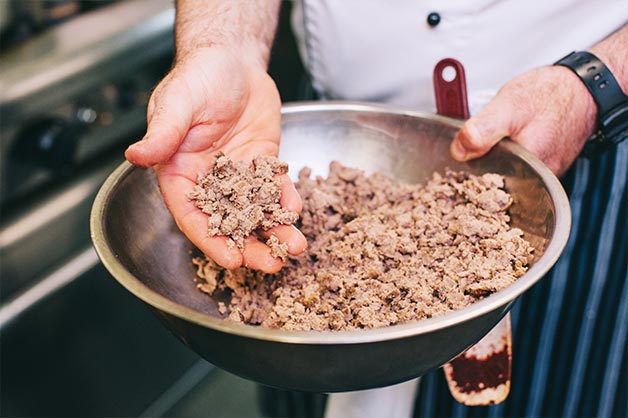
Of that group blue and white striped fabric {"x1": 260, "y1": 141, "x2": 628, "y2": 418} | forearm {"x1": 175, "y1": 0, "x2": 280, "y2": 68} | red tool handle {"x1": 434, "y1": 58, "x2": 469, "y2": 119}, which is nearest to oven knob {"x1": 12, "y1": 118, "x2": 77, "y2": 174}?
forearm {"x1": 175, "y1": 0, "x2": 280, "y2": 68}

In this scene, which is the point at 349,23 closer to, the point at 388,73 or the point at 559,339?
the point at 388,73

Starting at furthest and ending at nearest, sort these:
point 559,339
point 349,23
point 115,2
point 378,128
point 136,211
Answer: point 115,2, point 559,339, point 349,23, point 378,128, point 136,211

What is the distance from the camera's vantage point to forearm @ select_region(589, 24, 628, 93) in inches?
34.5

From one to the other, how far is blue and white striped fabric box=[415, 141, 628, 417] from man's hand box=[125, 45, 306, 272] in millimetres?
534

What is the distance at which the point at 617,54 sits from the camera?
887 mm

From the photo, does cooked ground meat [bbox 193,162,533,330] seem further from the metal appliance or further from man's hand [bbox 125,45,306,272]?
the metal appliance

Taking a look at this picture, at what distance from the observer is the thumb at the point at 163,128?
25.9 inches

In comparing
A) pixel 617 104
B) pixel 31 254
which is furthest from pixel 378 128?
pixel 31 254

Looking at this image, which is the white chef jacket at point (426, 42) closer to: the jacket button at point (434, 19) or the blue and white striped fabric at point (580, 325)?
the jacket button at point (434, 19)

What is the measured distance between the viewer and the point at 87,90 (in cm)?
115

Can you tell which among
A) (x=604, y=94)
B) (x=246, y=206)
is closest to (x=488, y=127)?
(x=604, y=94)

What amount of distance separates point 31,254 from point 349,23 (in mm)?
705

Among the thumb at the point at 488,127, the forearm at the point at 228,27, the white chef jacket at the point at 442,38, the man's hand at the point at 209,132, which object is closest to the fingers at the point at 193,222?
the man's hand at the point at 209,132

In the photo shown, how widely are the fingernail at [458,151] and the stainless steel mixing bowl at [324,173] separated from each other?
2 cm
